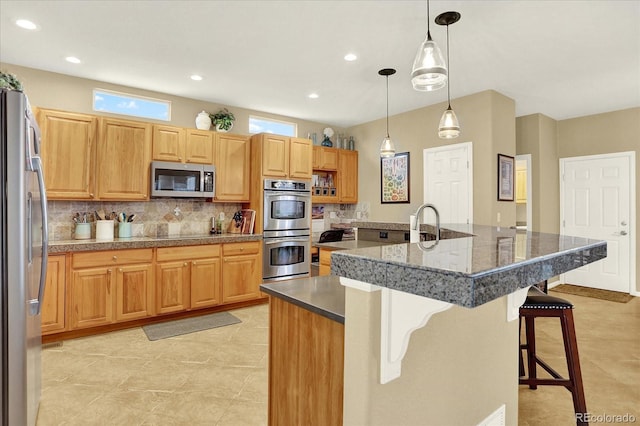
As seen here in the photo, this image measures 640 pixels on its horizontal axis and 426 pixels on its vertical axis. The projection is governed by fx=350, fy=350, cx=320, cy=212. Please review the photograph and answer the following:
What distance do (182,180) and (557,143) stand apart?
5851mm

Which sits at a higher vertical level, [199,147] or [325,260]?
[199,147]

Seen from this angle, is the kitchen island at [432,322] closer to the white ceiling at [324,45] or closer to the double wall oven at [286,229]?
the white ceiling at [324,45]

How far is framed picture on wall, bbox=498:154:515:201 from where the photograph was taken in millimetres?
4344

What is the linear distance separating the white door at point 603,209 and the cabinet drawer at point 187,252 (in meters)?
5.46

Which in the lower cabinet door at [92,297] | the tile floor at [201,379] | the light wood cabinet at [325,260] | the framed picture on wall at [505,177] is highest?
the framed picture on wall at [505,177]

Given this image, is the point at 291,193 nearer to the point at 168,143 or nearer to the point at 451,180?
the point at 168,143

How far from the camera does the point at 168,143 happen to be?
13.6ft

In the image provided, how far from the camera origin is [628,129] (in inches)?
198

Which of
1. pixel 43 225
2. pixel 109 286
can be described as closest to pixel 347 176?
pixel 109 286

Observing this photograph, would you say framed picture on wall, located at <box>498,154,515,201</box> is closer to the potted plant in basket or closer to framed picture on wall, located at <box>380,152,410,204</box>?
framed picture on wall, located at <box>380,152,410,204</box>

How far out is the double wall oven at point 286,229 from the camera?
4.59 meters

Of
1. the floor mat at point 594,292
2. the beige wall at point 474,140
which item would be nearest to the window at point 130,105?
the beige wall at point 474,140

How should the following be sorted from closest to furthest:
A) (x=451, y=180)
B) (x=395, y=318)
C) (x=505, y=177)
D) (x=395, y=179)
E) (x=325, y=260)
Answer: (x=395, y=318), (x=325, y=260), (x=505, y=177), (x=451, y=180), (x=395, y=179)

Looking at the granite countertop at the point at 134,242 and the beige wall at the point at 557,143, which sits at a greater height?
the beige wall at the point at 557,143
